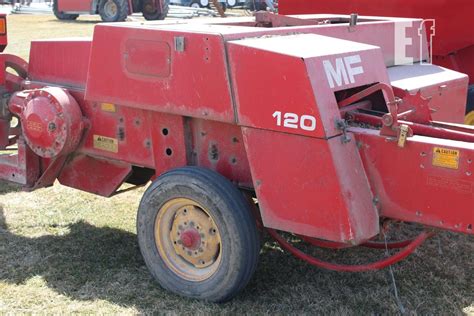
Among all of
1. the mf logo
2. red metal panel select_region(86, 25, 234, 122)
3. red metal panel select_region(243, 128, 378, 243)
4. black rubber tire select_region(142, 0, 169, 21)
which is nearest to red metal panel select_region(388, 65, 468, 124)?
the mf logo

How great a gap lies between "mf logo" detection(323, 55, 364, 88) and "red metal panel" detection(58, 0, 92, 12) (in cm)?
2105

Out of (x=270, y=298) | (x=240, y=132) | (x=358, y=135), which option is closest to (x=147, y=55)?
(x=240, y=132)

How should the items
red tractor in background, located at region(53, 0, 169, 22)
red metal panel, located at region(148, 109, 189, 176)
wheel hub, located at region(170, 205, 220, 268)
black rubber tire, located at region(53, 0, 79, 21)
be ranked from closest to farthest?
1. wheel hub, located at region(170, 205, 220, 268)
2. red metal panel, located at region(148, 109, 189, 176)
3. red tractor in background, located at region(53, 0, 169, 22)
4. black rubber tire, located at region(53, 0, 79, 21)

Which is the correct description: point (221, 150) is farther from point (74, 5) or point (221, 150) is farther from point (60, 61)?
point (74, 5)

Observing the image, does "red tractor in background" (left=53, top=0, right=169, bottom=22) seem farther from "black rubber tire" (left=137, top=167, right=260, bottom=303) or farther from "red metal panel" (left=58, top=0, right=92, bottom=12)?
"black rubber tire" (left=137, top=167, right=260, bottom=303)

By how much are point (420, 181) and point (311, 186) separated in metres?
0.47

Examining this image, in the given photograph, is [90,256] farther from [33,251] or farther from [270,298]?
[270,298]

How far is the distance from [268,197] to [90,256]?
1478 millimetres

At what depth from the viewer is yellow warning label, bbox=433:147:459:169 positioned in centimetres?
284

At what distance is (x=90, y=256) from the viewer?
4125mm

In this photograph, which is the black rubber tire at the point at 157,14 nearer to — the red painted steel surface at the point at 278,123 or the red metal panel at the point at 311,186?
the red painted steel surface at the point at 278,123

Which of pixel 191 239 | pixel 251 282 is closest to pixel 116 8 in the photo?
pixel 251 282

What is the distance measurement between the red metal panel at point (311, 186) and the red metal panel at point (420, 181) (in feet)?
0.22

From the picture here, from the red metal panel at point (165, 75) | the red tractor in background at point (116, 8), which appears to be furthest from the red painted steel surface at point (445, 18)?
the red tractor in background at point (116, 8)
